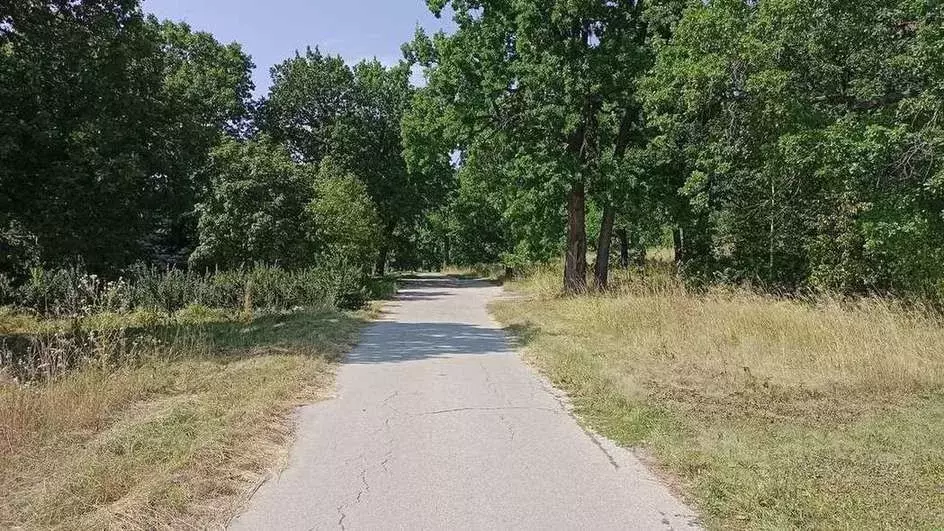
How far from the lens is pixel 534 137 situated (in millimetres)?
21531

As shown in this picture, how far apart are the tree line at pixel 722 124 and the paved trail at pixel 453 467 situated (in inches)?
351

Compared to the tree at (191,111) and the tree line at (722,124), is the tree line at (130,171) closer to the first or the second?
the tree at (191,111)

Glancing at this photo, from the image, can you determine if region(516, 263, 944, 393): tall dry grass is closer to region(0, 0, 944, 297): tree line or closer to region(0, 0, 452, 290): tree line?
region(0, 0, 944, 297): tree line

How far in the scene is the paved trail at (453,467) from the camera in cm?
433

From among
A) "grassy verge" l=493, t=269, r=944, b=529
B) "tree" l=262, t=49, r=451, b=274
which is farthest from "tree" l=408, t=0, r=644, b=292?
"tree" l=262, t=49, r=451, b=274

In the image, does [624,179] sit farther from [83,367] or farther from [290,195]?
[83,367]

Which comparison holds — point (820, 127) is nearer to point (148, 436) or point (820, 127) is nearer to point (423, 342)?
point (423, 342)

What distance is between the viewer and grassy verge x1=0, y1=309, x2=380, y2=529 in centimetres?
425

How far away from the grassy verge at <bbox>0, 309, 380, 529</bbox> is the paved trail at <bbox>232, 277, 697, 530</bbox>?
361mm

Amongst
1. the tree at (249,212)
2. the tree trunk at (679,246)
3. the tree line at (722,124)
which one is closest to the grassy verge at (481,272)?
the tree trunk at (679,246)

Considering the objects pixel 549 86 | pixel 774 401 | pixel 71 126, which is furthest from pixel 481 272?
pixel 774 401

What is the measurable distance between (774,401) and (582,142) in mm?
15749

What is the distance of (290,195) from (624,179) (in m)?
12.7

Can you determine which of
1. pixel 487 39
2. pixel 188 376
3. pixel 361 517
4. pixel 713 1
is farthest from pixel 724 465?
pixel 487 39
